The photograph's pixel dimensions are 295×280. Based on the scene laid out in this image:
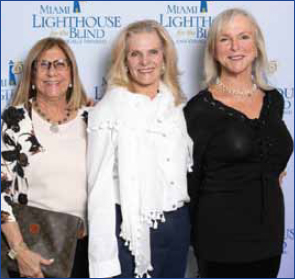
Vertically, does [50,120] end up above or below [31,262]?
above

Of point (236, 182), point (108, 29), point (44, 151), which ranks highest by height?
point (108, 29)

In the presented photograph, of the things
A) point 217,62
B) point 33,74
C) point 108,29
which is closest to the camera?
point 33,74

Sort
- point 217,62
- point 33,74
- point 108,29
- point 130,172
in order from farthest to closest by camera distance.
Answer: point 108,29, point 217,62, point 33,74, point 130,172

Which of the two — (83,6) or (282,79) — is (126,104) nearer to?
(83,6)

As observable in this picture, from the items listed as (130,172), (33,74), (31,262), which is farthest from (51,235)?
(33,74)

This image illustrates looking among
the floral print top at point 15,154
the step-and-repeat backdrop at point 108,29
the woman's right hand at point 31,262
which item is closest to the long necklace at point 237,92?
the step-and-repeat backdrop at point 108,29

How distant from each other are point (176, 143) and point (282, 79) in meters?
0.83

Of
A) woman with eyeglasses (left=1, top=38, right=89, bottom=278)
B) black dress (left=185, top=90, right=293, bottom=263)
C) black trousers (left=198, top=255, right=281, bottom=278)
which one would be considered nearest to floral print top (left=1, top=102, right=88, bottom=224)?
woman with eyeglasses (left=1, top=38, right=89, bottom=278)

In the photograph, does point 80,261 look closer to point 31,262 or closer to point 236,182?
point 31,262

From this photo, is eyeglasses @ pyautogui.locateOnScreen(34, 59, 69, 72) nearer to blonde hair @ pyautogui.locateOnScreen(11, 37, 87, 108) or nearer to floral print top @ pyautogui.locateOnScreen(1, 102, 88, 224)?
blonde hair @ pyautogui.locateOnScreen(11, 37, 87, 108)

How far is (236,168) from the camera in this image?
5.82 feet

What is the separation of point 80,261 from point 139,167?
0.45 meters

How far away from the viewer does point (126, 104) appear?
1749 mm

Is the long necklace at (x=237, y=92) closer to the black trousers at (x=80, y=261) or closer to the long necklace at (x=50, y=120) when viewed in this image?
the long necklace at (x=50, y=120)
